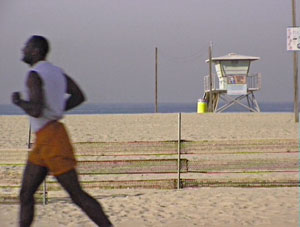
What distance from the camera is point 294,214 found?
7566 mm

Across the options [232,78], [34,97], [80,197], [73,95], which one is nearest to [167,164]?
[73,95]

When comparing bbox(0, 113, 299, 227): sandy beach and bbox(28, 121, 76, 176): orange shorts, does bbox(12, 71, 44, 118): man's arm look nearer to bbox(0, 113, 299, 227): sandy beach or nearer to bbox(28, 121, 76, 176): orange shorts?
bbox(28, 121, 76, 176): orange shorts

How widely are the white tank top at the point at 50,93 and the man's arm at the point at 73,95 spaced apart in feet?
0.42

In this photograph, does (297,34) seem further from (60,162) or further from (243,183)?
(60,162)

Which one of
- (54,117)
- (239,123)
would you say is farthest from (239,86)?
(54,117)

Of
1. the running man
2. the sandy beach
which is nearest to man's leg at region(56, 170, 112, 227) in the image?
the running man

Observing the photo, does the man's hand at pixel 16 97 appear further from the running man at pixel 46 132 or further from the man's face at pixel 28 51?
the man's face at pixel 28 51

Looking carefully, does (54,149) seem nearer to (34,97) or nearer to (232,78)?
(34,97)

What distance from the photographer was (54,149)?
4.62 m

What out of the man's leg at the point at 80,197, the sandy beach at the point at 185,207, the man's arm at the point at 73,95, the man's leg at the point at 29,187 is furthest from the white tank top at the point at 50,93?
the sandy beach at the point at 185,207

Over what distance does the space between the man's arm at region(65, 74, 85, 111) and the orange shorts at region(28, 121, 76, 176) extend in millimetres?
325

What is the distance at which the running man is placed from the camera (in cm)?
462

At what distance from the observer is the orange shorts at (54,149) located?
4.62 m

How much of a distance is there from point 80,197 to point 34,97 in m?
0.75
